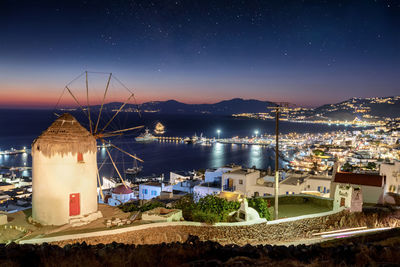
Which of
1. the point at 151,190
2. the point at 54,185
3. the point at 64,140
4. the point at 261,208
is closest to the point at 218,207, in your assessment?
the point at 261,208

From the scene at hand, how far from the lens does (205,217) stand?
10414mm

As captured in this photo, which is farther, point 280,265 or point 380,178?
point 380,178

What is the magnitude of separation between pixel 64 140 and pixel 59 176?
3.95 feet

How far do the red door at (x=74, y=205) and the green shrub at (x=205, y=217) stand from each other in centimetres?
396

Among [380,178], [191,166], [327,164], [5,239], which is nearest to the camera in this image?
[5,239]

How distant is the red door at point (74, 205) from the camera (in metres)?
10.5

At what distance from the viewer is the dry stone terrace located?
920cm

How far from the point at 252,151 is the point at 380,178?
66.4m

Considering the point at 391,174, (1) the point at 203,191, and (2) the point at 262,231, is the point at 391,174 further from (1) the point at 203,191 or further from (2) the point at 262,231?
(1) the point at 203,191

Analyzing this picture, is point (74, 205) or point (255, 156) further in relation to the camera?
point (255, 156)

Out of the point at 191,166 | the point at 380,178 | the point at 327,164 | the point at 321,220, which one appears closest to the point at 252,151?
the point at 191,166

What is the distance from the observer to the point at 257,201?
12.4 m

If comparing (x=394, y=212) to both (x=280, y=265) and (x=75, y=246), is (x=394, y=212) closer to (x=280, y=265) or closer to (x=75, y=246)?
(x=280, y=265)

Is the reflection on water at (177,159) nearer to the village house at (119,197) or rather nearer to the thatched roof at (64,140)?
the village house at (119,197)
